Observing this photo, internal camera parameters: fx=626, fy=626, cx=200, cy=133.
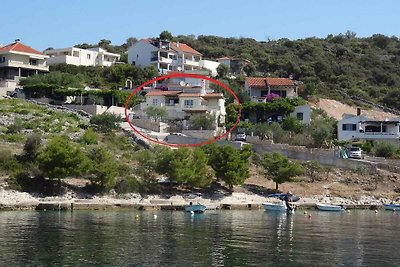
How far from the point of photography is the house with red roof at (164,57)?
10612cm

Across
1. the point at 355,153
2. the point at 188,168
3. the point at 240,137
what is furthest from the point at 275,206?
the point at 355,153

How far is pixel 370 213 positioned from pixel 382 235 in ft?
58.5

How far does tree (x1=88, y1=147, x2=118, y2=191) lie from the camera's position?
5262 centimetres

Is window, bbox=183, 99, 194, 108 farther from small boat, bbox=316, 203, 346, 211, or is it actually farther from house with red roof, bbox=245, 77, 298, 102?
small boat, bbox=316, 203, 346, 211

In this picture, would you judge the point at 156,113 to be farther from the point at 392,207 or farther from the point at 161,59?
the point at 392,207

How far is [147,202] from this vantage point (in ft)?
172

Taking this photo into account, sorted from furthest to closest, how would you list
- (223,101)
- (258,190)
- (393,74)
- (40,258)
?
(393,74), (223,101), (258,190), (40,258)

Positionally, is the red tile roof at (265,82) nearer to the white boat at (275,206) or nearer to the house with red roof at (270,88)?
the house with red roof at (270,88)

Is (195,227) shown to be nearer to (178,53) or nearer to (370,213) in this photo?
(370,213)

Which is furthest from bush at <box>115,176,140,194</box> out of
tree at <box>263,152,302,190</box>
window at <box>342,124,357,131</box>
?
window at <box>342,124,357,131</box>

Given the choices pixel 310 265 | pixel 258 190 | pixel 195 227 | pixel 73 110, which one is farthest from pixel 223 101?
pixel 310 265

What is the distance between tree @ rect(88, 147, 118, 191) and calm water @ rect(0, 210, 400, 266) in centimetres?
566

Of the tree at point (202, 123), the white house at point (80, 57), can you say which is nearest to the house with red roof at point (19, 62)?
the white house at point (80, 57)

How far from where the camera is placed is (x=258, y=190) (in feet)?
199
